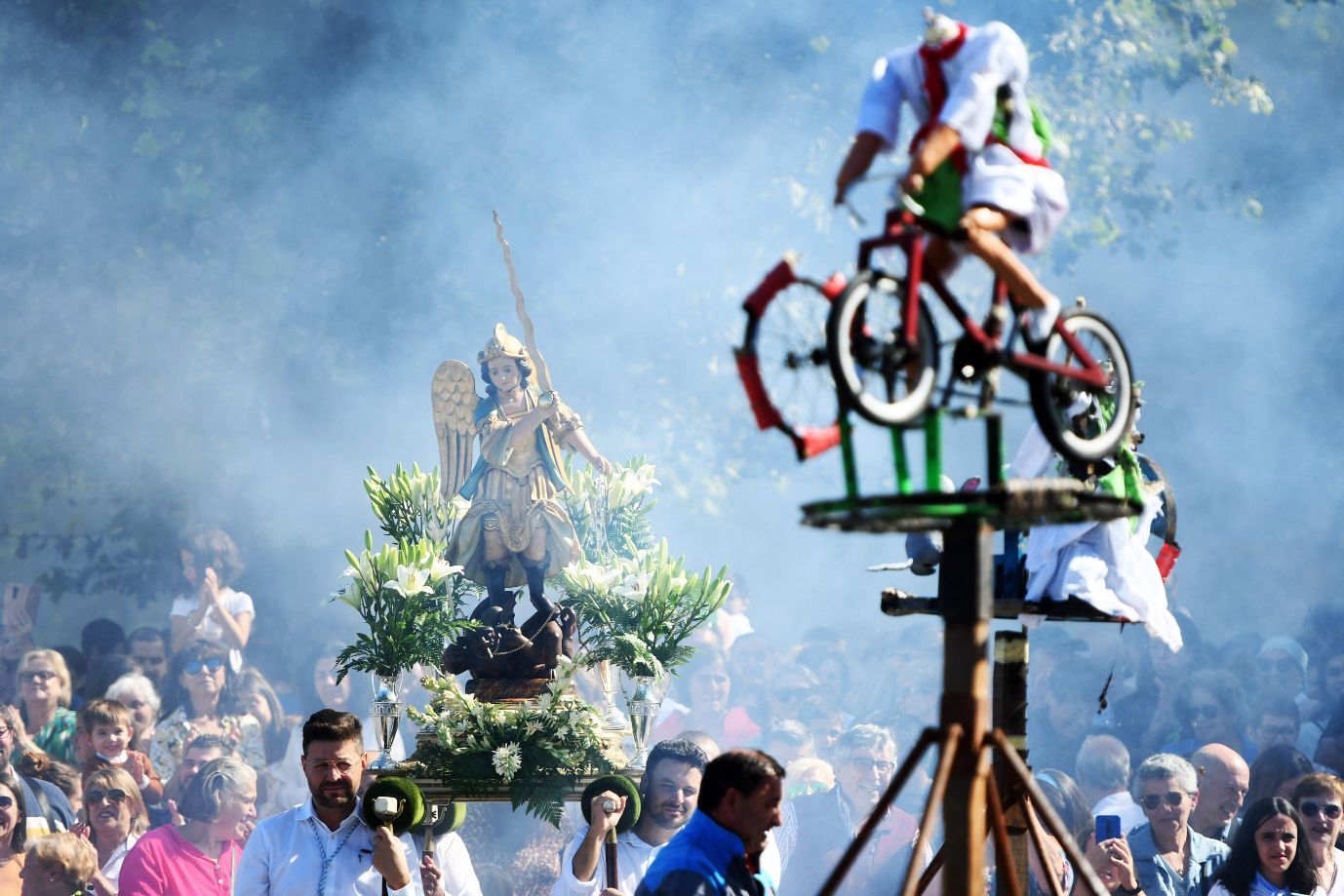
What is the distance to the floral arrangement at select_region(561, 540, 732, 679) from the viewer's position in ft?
23.8

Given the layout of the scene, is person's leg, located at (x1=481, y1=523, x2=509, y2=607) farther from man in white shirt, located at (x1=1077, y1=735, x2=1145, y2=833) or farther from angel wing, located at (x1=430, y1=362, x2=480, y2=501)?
man in white shirt, located at (x1=1077, y1=735, x2=1145, y2=833)

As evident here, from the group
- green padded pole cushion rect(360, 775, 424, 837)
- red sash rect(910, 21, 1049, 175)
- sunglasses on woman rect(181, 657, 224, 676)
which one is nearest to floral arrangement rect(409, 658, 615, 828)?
green padded pole cushion rect(360, 775, 424, 837)

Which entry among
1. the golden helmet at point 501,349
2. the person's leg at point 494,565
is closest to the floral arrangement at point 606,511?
the person's leg at point 494,565

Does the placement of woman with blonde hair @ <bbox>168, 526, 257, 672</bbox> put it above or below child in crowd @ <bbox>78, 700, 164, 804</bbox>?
above

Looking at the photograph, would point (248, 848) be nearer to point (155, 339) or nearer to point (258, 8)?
point (155, 339)

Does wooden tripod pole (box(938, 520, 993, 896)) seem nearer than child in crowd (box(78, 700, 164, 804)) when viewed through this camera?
Yes

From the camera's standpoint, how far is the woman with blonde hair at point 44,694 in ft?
36.0

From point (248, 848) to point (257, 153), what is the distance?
40.1 ft

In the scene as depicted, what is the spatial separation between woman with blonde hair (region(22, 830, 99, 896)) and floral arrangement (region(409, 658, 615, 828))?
2083 millimetres

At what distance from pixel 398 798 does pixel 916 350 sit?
2725 millimetres

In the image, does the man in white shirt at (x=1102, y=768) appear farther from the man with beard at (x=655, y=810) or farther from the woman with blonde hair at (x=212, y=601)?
the woman with blonde hair at (x=212, y=601)

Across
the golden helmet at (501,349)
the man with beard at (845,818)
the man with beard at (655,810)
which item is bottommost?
the man with beard at (845,818)

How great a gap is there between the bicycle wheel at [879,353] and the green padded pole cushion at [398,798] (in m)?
2.55

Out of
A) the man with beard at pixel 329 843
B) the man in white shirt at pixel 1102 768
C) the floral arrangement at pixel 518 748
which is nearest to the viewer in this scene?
the man with beard at pixel 329 843
